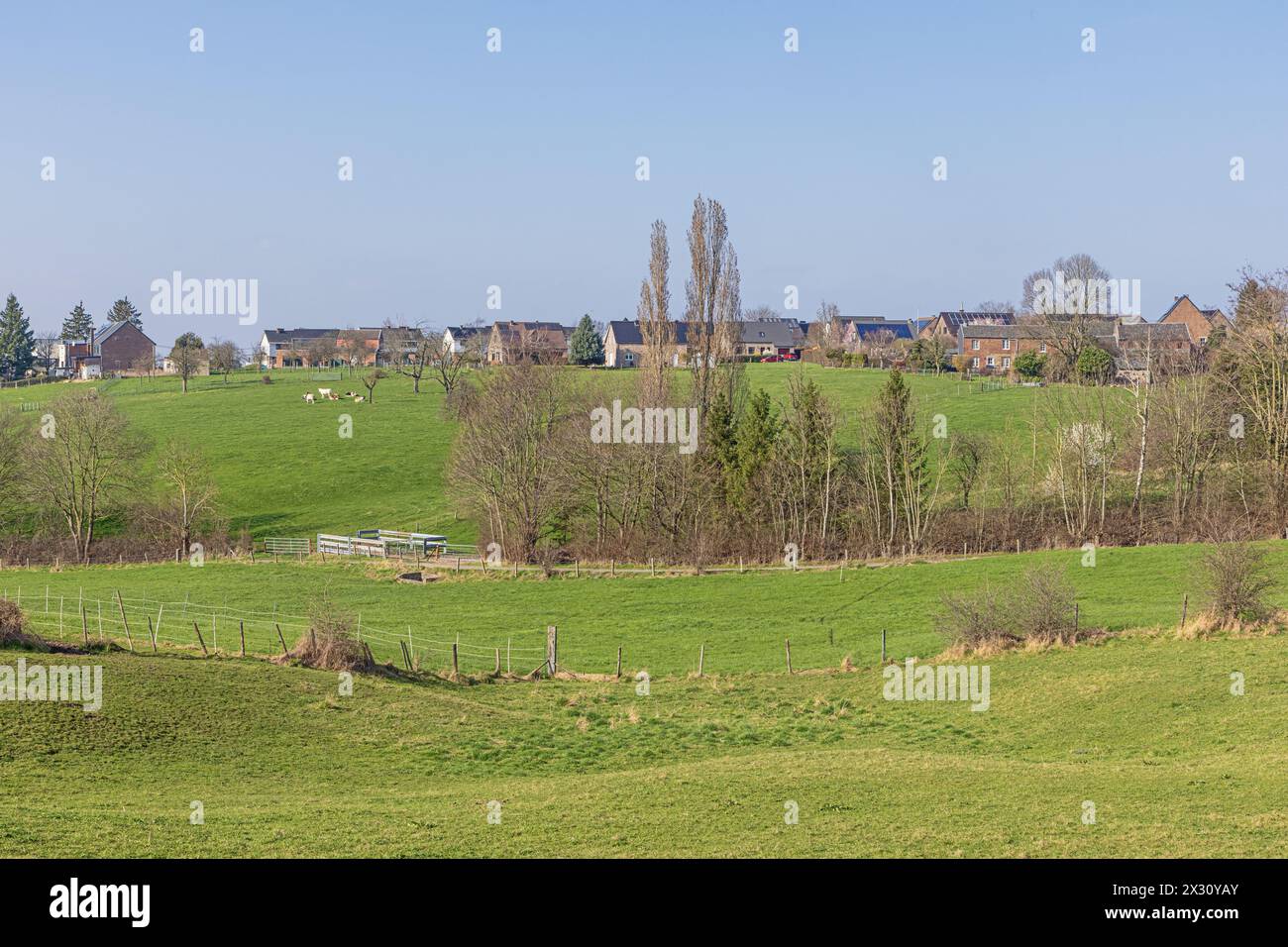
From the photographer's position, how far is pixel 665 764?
2417 centimetres

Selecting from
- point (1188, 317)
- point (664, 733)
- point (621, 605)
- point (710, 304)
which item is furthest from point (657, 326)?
point (1188, 317)

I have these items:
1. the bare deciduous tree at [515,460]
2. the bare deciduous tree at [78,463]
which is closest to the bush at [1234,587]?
the bare deciduous tree at [515,460]

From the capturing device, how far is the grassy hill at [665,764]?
16625mm

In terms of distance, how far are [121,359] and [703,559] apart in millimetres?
114901

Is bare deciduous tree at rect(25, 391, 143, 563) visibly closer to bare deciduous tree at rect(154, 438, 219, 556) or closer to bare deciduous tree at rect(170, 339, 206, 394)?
bare deciduous tree at rect(154, 438, 219, 556)

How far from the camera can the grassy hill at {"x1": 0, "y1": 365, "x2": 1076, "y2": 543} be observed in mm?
73875

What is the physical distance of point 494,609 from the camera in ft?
154

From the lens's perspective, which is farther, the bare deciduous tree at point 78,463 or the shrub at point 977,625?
the bare deciduous tree at point 78,463

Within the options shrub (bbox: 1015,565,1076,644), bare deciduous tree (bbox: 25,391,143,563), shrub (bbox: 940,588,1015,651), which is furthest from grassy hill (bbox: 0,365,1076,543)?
shrub (bbox: 940,588,1015,651)

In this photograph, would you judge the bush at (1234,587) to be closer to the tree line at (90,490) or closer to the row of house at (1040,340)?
the tree line at (90,490)

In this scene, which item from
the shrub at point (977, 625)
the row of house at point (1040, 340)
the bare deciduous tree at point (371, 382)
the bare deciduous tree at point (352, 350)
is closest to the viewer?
the shrub at point (977, 625)

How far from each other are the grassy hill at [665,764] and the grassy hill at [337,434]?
3814cm
